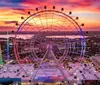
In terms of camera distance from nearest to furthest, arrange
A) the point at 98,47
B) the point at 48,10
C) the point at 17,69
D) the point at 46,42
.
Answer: the point at 48,10
the point at 46,42
the point at 17,69
the point at 98,47

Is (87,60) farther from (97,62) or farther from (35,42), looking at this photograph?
(35,42)

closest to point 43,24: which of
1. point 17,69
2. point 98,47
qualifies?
point 17,69

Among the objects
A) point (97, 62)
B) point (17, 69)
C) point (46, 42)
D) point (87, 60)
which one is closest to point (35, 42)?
point (46, 42)

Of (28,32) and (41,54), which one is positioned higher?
(28,32)

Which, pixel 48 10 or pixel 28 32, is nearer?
pixel 48 10

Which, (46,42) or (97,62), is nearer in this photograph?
(46,42)

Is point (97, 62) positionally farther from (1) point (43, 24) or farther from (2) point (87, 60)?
(1) point (43, 24)

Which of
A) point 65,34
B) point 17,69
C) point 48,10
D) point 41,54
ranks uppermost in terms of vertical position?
point 48,10

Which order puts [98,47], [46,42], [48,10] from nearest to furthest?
[48,10], [46,42], [98,47]

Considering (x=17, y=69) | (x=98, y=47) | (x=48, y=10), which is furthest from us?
(x=98, y=47)
